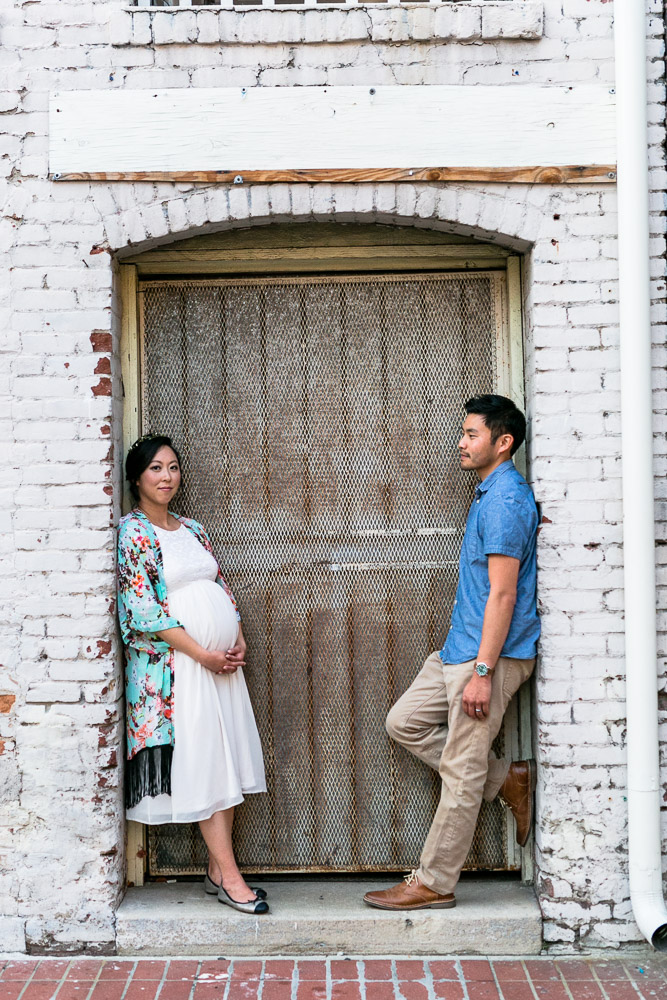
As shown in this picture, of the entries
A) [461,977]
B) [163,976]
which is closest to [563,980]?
[461,977]

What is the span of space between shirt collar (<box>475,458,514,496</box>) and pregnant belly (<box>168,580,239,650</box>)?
1.11 m

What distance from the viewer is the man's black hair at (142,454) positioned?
12.6 ft

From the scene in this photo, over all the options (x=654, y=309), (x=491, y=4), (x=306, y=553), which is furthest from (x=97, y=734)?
(x=491, y=4)

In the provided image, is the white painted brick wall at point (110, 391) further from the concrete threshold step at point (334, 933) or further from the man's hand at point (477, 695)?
the man's hand at point (477, 695)

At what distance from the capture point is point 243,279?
414cm

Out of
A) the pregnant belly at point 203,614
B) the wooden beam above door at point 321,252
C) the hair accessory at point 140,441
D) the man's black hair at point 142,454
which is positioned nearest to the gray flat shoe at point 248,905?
the pregnant belly at point 203,614

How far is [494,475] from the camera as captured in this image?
3.76 metres

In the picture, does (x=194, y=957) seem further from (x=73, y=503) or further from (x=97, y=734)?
(x=73, y=503)

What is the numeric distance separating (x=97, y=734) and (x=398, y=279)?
2232 mm

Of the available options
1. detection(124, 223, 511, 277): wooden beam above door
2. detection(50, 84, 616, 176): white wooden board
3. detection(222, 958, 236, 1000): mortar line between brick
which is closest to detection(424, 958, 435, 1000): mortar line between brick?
detection(222, 958, 236, 1000): mortar line between brick

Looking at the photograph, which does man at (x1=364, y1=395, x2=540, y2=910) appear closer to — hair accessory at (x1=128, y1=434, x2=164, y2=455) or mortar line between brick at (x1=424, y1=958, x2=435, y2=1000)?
mortar line between brick at (x1=424, y1=958, x2=435, y2=1000)

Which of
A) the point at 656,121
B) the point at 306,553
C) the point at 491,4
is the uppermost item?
the point at 491,4

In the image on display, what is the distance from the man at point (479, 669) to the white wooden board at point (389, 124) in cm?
97

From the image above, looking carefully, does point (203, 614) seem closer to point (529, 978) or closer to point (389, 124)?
point (529, 978)
